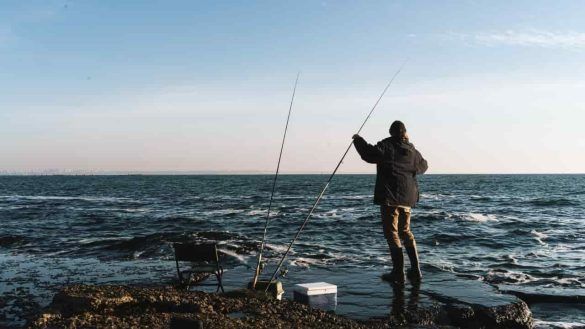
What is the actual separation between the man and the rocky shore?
1365mm

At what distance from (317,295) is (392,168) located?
2.18 metres

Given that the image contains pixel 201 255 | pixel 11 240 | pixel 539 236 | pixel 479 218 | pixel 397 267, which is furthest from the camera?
pixel 479 218

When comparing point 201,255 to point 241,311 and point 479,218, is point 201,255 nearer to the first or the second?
point 241,311

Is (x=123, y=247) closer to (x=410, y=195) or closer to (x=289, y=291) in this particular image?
(x=289, y=291)

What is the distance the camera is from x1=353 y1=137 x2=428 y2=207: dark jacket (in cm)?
759

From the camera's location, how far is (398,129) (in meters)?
7.95

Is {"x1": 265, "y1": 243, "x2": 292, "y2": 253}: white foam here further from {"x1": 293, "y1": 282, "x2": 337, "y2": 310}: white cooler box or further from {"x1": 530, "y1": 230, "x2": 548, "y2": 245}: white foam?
{"x1": 530, "y1": 230, "x2": 548, "y2": 245}: white foam

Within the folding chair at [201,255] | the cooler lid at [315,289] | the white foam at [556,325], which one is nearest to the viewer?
the cooler lid at [315,289]

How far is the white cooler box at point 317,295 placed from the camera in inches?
267

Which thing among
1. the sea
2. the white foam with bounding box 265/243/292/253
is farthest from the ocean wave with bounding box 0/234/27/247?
the white foam with bounding box 265/243/292/253

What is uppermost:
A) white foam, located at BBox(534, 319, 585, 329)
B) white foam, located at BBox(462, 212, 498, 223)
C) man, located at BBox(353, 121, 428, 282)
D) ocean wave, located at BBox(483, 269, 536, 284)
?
man, located at BBox(353, 121, 428, 282)

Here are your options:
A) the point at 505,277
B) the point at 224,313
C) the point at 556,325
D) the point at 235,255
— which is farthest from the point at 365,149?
the point at 235,255

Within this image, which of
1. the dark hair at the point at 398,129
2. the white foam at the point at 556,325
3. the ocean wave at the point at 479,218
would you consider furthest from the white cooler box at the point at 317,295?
the ocean wave at the point at 479,218

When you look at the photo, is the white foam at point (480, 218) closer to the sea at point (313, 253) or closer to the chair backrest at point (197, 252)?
the sea at point (313, 253)
